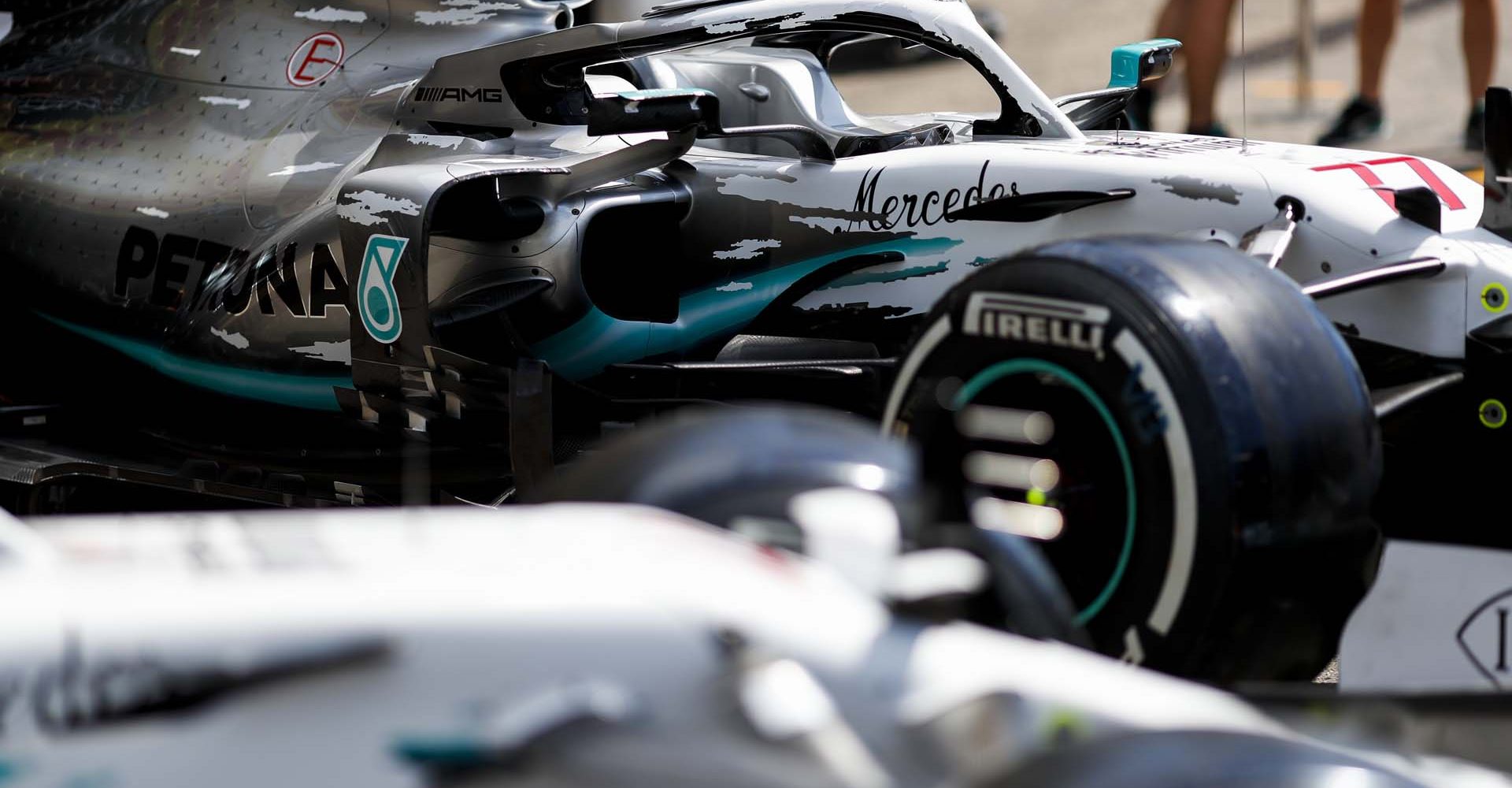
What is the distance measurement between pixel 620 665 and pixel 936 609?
0.32 metres

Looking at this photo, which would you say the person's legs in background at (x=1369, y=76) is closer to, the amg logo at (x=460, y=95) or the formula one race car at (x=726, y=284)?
the formula one race car at (x=726, y=284)

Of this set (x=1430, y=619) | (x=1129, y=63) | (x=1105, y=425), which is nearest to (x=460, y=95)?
(x=1129, y=63)

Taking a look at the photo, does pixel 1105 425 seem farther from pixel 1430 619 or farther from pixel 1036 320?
pixel 1430 619

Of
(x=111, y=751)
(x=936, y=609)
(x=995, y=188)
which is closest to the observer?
(x=111, y=751)

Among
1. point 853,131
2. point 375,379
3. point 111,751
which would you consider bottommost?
point 375,379

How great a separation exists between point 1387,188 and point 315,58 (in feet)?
8.94

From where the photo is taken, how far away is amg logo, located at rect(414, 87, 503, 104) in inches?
156

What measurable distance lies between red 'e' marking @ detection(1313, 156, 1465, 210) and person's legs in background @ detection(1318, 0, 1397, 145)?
192 inches

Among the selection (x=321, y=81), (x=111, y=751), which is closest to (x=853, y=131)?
(x=321, y=81)

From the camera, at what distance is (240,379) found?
13.6 feet

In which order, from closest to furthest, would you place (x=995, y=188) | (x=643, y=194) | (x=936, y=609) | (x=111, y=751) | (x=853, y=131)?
(x=111, y=751), (x=936, y=609), (x=995, y=188), (x=643, y=194), (x=853, y=131)

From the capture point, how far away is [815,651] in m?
1.42

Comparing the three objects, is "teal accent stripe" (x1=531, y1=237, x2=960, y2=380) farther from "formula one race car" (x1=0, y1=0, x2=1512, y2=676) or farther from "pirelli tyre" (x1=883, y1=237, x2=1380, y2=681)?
"pirelli tyre" (x1=883, y1=237, x2=1380, y2=681)

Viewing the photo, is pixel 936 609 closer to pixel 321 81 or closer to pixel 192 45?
pixel 321 81
